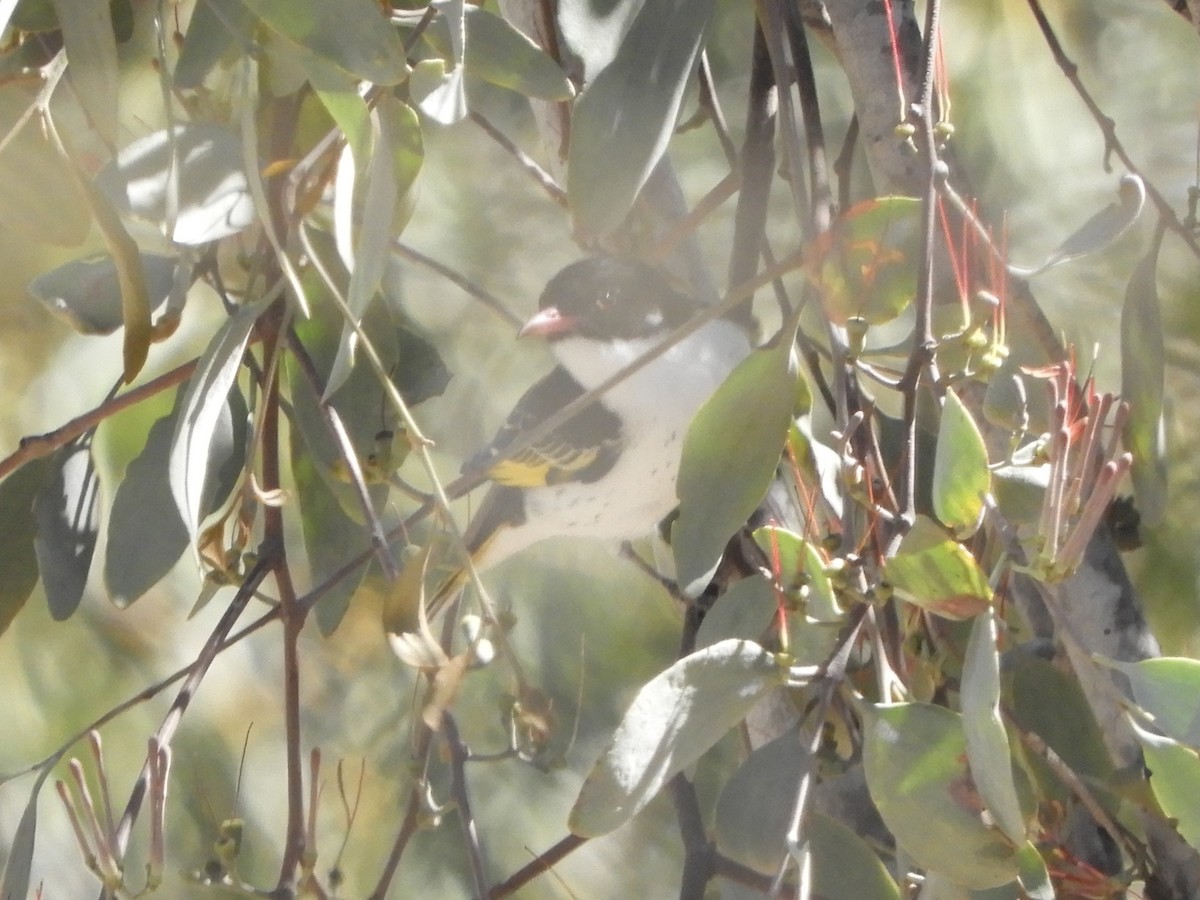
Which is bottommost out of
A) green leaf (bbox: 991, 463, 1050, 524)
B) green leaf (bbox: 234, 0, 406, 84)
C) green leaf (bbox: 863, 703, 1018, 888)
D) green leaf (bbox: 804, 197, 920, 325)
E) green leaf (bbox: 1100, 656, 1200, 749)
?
green leaf (bbox: 863, 703, 1018, 888)

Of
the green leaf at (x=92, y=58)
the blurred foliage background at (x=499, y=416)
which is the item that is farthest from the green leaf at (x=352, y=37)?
the blurred foliage background at (x=499, y=416)

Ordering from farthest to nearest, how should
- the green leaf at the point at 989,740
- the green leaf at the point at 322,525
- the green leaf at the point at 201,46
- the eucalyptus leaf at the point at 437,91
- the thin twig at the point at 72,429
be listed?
the green leaf at the point at 322,525, the thin twig at the point at 72,429, the green leaf at the point at 201,46, the eucalyptus leaf at the point at 437,91, the green leaf at the point at 989,740

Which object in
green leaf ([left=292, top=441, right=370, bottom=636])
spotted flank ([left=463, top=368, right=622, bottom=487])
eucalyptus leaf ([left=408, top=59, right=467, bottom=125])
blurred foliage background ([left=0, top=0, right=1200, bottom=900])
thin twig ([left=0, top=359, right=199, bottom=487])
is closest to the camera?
eucalyptus leaf ([left=408, top=59, right=467, bottom=125])

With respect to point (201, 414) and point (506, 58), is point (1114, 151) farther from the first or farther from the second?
point (201, 414)

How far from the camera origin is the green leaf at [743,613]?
69 centimetres

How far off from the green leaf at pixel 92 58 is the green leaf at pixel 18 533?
0.28m

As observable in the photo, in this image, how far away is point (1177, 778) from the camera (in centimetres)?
54

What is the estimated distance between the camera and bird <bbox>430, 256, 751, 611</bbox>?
108cm

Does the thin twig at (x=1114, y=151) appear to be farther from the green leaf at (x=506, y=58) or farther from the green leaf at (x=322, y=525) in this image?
the green leaf at (x=322, y=525)

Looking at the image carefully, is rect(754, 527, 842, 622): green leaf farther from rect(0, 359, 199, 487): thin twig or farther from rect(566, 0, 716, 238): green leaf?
rect(0, 359, 199, 487): thin twig

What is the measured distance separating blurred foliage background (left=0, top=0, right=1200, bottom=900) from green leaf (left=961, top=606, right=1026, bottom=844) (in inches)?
35.8

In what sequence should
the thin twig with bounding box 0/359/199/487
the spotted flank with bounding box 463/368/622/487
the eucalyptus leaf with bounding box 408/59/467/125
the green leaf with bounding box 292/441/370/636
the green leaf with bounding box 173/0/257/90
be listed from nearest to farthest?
the eucalyptus leaf with bounding box 408/59/467/125, the green leaf with bounding box 173/0/257/90, the thin twig with bounding box 0/359/199/487, the green leaf with bounding box 292/441/370/636, the spotted flank with bounding box 463/368/622/487

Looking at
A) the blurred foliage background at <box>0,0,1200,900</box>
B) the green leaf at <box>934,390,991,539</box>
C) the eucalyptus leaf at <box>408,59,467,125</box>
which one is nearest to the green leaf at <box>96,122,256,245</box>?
the eucalyptus leaf at <box>408,59,467,125</box>

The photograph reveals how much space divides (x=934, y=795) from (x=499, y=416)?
0.97m
